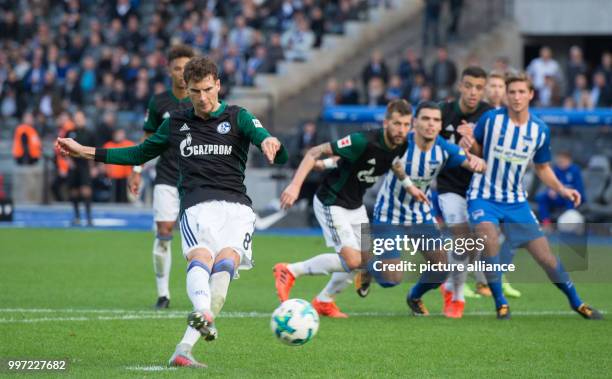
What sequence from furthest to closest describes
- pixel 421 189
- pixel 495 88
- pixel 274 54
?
pixel 274 54
pixel 495 88
pixel 421 189

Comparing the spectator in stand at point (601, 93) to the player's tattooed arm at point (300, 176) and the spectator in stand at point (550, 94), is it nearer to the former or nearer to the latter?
the spectator in stand at point (550, 94)

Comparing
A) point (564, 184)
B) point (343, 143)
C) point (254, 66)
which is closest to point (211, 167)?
point (343, 143)

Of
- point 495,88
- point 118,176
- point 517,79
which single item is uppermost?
point 517,79

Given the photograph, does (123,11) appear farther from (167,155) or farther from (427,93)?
(167,155)

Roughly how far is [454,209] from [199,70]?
461 centimetres

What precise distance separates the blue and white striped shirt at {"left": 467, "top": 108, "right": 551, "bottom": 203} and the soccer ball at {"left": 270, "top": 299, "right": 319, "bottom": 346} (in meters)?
3.53

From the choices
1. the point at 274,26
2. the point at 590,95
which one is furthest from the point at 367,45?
the point at 590,95

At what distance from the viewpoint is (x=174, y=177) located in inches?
457

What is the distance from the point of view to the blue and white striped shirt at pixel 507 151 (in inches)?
442

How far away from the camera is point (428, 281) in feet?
37.2

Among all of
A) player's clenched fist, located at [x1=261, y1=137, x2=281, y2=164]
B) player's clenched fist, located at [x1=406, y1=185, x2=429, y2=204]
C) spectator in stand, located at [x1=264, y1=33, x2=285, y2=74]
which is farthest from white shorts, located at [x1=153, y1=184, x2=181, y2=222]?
spectator in stand, located at [x1=264, y1=33, x2=285, y2=74]

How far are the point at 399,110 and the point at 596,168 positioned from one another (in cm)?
1241

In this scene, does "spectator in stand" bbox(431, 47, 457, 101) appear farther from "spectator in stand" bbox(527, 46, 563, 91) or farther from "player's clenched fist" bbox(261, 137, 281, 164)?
"player's clenched fist" bbox(261, 137, 281, 164)

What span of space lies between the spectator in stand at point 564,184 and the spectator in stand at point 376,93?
19.5 feet
